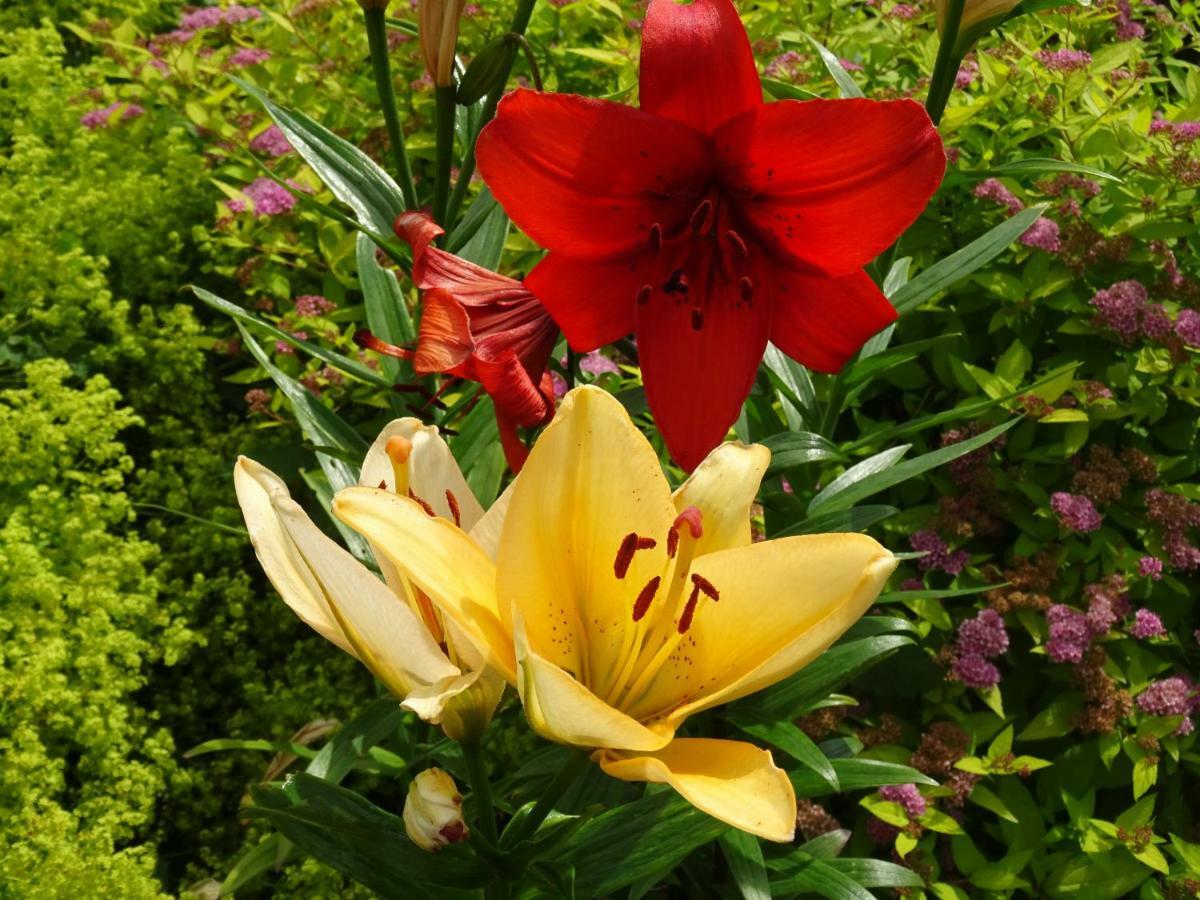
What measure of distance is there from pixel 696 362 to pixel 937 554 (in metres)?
0.83

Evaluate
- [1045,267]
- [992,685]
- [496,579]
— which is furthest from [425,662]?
[1045,267]

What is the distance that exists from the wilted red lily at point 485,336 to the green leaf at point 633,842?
0.71 feet

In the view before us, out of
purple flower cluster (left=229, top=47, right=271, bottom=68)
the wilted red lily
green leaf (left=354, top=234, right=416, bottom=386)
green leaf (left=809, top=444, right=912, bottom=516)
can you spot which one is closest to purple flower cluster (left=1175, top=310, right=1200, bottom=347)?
green leaf (left=809, top=444, right=912, bottom=516)

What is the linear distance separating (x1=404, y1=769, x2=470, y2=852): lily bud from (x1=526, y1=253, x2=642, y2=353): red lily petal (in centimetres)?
25

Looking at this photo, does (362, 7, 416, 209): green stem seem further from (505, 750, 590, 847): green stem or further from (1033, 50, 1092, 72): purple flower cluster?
(1033, 50, 1092, 72): purple flower cluster

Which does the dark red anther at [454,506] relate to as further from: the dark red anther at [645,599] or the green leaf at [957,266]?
the green leaf at [957,266]

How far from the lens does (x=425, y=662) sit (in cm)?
53

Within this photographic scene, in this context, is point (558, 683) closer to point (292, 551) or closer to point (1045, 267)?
point (292, 551)

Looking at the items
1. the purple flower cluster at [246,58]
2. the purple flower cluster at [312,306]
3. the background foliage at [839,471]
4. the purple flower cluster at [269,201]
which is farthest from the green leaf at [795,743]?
the purple flower cluster at [246,58]

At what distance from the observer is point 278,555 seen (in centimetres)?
58

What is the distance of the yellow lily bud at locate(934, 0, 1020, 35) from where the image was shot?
2.60 ft

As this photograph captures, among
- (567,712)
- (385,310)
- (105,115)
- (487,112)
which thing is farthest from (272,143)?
(567,712)

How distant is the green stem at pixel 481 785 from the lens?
594 millimetres

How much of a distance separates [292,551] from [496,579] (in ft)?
0.32
